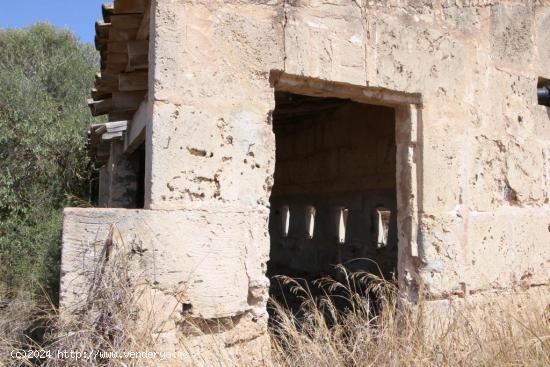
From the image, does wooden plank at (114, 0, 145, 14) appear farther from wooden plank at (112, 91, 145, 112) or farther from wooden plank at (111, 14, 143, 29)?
wooden plank at (112, 91, 145, 112)

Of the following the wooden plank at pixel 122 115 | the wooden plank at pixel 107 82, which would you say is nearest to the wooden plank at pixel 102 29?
the wooden plank at pixel 107 82

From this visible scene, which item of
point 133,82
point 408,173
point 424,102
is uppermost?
point 133,82

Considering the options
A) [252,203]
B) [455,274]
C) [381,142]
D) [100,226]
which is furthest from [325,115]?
[100,226]

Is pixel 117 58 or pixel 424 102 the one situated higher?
pixel 117 58

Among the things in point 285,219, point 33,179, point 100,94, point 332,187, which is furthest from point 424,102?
point 33,179

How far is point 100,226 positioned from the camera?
301cm

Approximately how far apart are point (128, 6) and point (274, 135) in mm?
1300

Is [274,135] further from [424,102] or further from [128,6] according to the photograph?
[128,6]

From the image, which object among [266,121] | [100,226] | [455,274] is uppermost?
[266,121]

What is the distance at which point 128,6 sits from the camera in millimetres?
3760

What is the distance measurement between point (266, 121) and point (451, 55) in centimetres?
165

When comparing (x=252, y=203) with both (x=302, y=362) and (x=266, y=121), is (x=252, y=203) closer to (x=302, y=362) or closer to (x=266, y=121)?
(x=266, y=121)

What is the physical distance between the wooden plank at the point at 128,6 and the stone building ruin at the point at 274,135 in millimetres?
15

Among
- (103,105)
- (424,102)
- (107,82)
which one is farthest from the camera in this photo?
(103,105)
